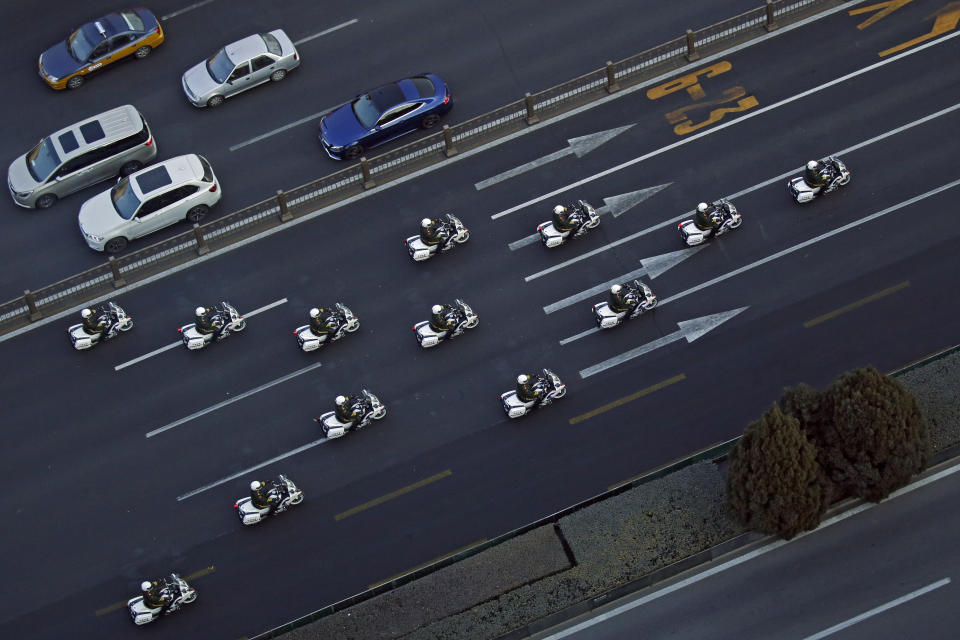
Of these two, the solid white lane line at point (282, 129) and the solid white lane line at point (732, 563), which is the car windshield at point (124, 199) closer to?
the solid white lane line at point (282, 129)

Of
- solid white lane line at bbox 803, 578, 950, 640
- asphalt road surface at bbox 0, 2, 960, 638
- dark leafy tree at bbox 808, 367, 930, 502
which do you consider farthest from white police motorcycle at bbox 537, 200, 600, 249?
solid white lane line at bbox 803, 578, 950, 640

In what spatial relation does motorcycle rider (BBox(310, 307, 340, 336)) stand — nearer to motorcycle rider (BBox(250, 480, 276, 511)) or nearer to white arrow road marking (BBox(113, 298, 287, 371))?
white arrow road marking (BBox(113, 298, 287, 371))

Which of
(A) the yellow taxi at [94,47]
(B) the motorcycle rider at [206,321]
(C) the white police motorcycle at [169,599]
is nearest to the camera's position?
(C) the white police motorcycle at [169,599]

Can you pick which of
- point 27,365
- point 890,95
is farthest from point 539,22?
point 27,365

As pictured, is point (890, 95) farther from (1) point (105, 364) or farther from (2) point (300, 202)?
(1) point (105, 364)

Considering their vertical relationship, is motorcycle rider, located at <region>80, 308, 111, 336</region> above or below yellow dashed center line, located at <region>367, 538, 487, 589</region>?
above

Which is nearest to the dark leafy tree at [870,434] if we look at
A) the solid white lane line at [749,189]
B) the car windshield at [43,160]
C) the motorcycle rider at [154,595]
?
the solid white lane line at [749,189]

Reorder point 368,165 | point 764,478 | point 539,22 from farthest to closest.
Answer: point 539,22 < point 368,165 < point 764,478
